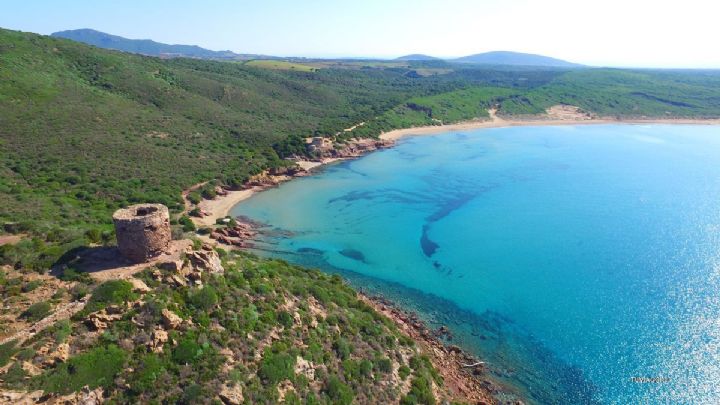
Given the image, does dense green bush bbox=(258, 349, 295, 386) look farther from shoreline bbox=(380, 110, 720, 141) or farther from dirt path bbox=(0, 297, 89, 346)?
shoreline bbox=(380, 110, 720, 141)

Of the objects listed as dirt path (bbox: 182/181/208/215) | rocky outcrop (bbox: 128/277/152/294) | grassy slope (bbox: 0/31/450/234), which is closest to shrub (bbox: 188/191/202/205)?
dirt path (bbox: 182/181/208/215)

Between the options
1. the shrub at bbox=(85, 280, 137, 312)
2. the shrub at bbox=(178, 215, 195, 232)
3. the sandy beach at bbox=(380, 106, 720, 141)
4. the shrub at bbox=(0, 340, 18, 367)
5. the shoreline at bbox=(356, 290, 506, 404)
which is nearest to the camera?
the shrub at bbox=(0, 340, 18, 367)

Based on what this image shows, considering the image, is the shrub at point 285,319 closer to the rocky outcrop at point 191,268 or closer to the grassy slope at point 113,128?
the rocky outcrop at point 191,268

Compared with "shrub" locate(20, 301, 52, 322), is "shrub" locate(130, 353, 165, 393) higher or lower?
lower

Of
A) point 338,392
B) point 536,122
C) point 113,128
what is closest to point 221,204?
point 113,128

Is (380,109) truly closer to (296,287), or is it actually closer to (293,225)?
(293,225)

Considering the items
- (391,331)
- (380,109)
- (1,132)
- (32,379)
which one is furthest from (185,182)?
(380,109)

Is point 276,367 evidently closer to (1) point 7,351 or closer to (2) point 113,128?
(1) point 7,351
